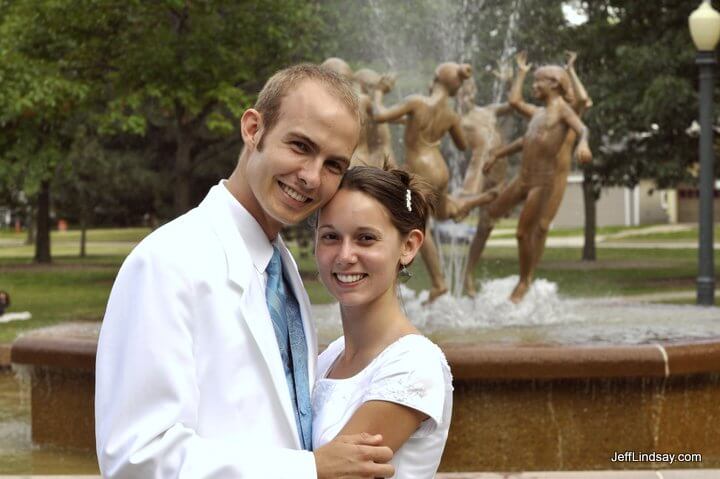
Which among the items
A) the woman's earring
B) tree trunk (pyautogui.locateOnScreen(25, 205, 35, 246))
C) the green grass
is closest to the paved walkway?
the green grass

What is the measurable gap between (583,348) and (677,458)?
37.4 inches

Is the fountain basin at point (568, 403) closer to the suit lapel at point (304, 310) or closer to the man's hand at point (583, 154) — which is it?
the man's hand at point (583, 154)

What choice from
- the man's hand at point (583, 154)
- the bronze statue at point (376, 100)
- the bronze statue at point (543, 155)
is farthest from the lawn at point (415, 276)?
the man's hand at point (583, 154)

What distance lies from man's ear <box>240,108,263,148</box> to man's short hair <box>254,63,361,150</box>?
1 cm

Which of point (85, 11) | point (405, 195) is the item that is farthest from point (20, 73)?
point (405, 195)

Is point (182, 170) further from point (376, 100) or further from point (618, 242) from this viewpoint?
point (618, 242)

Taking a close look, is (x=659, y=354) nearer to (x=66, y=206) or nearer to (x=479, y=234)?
(x=479, y=234)

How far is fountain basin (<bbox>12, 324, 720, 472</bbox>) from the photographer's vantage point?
7.38m

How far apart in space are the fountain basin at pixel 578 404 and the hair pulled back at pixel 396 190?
4503mm

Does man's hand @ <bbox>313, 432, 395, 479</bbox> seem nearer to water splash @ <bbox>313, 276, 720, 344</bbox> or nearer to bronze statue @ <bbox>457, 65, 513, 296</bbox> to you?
water splash @ <bbox>313, 276, 720, 344</bbox>

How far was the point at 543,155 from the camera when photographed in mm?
11359

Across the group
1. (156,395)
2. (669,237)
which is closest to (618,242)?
(669,237)

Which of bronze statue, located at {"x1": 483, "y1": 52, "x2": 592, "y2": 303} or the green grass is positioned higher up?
bronze statue, located at {"x1": 483, "y1": 52, "x2": 592, "y2": 303}

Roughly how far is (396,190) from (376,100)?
8.94m
